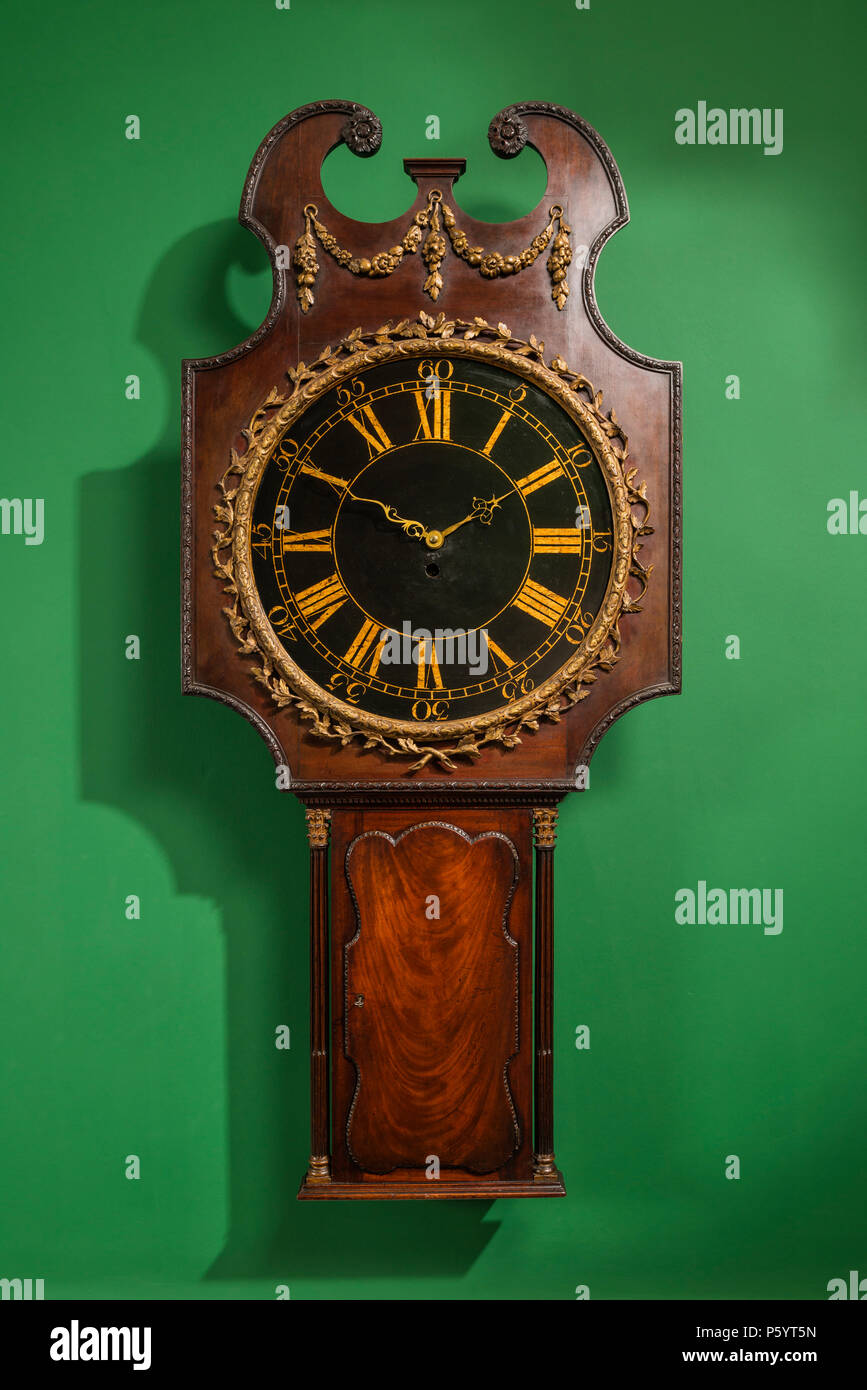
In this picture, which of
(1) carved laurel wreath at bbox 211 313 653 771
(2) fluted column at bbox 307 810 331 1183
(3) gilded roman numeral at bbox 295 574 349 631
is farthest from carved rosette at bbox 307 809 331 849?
(3) gilded roman numeral at bbox 295 574 349 631

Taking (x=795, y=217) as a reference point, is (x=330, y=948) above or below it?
below

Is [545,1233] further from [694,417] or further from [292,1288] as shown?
[694,417]

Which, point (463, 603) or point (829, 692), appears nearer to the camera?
point (463, 603)

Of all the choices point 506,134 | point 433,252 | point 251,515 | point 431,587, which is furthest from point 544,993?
point 506,134

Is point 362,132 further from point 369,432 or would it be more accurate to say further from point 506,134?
point 369,432

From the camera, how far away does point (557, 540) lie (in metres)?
1.85

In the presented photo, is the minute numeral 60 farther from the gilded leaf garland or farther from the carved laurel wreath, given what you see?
the gilded leaf garland

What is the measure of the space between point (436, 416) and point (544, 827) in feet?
2.63

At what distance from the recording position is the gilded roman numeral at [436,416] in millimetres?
1844

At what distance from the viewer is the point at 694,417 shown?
213 cm

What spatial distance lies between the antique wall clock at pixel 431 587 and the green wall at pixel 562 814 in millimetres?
303
